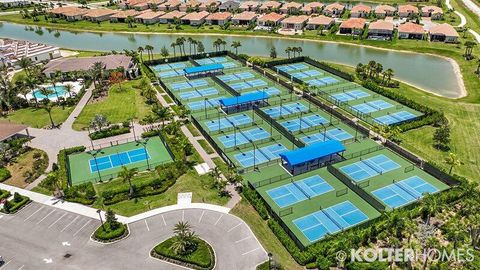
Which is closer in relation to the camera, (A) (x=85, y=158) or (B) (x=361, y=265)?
(B) (x=361, y=265)

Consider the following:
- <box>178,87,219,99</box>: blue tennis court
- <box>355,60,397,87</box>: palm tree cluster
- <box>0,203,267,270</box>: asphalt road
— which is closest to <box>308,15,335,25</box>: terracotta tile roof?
<box>355,60,397,87</box>: palm tree cluster

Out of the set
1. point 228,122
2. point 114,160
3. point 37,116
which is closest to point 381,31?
point 228,122

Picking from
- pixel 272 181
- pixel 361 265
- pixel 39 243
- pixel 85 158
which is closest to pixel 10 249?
pixel 39 243

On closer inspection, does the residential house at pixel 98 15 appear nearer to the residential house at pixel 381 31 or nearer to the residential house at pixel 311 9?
the residential house at pixel 311 9

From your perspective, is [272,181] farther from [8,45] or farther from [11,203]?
[8,45]

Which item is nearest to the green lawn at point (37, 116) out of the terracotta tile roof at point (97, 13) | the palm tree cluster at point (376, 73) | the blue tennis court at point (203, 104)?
the blue tennis court at point (203, 104)

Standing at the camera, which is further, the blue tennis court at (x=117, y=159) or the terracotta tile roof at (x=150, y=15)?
Result: the terracotta tile roof at (x=150, y=15)

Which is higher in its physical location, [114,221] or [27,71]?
[27,71]
